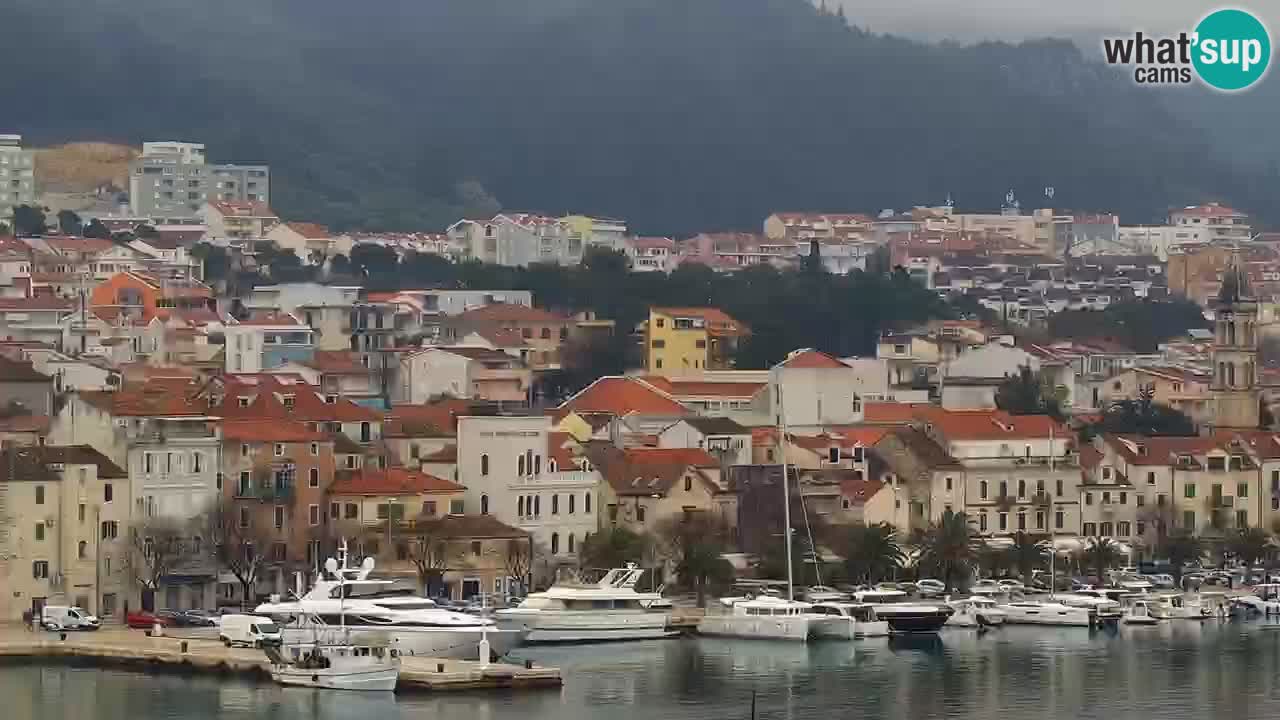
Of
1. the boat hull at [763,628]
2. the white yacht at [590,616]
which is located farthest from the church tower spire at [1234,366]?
the white yacht at [590,616]

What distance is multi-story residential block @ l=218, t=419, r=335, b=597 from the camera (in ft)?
140

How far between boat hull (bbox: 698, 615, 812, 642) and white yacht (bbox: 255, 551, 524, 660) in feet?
14.9

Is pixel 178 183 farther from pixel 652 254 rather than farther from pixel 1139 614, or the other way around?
pixel 1139 614

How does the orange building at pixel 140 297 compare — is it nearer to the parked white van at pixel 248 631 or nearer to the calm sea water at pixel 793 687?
the calm sea water at pixel 793 687

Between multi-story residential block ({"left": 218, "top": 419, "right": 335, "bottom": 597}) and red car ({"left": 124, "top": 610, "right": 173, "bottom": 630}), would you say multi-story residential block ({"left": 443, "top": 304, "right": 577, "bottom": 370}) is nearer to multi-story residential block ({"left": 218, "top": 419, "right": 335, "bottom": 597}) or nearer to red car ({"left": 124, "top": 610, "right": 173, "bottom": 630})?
multi-story residential block ({"left": 218, "top": 419, "right": 335, "bottom": 597})

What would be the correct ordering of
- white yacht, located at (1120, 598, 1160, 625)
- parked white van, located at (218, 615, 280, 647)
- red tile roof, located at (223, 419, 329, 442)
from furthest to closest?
white yacht, located at (1120, 598, 1160, 625) < red tile roof, located at (223, 419, 329, 442) < parked white van, located at (218, 615, 280, 647)

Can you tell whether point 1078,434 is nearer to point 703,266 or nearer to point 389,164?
point 703,266

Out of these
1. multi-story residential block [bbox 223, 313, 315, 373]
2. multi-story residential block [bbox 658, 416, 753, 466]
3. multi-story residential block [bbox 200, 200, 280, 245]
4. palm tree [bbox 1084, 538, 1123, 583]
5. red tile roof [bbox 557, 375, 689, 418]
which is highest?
multi-story residential block [bbox 200, 200, 280, 245]

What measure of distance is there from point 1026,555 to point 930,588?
3.17 meters

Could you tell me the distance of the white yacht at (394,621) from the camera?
37.0 meters

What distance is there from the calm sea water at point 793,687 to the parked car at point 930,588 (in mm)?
2245

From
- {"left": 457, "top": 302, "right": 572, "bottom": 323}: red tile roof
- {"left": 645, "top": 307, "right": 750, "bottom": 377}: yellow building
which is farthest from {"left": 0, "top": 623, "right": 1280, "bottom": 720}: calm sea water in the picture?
{"left": 457, "top": 302, "right": 572, "bottom": 323}: red tile roof

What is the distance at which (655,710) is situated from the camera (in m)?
34.3

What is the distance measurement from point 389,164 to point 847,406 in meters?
98.9
